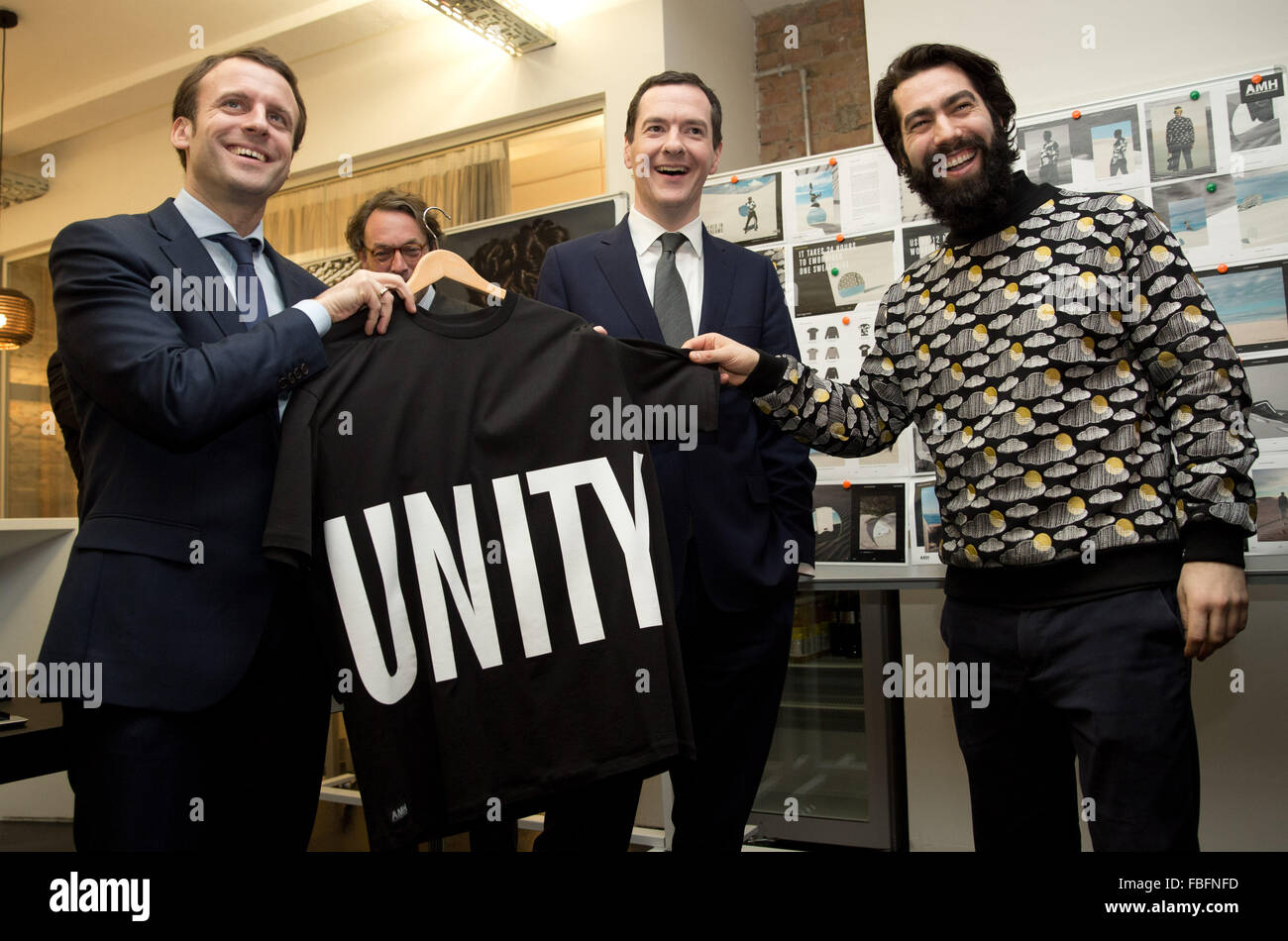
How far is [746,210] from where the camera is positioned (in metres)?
3.26

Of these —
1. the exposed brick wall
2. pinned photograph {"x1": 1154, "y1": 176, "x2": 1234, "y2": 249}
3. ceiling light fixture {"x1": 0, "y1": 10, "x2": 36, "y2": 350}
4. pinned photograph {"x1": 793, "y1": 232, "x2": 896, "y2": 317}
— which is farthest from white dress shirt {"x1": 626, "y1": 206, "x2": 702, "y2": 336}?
ceiling light fixture {"x1": 0, "y1": 10, "x2": 36, "y2": 350}

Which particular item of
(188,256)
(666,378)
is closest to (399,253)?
(188,256)

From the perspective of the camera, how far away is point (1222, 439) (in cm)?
144

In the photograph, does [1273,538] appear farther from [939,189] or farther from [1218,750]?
[939,189]

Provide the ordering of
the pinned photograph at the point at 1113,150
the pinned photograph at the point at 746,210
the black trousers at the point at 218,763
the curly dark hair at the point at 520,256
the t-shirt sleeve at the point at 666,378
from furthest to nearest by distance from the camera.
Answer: the curly dark hair at the point at 520,256
the pinned photograph at the point at 746,210
the pinned photograph at the point at 1113,150
the t-shirt sleeve at the point at 666,378
the black trousers at the point at 218,763

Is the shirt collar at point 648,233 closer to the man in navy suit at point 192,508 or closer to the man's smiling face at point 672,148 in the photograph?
the man's smiling face at point 672,148

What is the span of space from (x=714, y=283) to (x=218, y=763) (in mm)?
1243

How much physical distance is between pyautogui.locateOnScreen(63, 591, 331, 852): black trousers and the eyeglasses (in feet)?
4.24

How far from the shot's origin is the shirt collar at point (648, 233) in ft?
6.22

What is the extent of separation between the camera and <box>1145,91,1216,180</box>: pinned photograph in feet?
8.48

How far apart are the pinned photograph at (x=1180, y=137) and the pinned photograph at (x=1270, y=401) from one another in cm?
58

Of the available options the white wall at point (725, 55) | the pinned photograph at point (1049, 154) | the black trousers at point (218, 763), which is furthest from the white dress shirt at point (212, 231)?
the white wall at point (725, 55)

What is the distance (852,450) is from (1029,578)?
438 mm

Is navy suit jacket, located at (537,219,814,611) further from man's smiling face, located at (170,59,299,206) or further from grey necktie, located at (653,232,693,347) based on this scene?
man's smiling face, located at (170,59,299,206)
